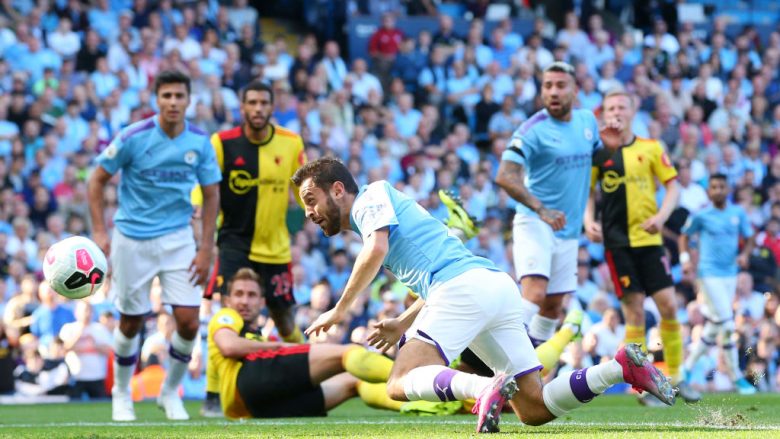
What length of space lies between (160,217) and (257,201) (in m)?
1.11

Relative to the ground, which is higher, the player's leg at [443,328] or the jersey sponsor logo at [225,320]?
the player's leg at [443,328]

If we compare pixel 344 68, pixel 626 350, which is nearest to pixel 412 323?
pixel 626 350

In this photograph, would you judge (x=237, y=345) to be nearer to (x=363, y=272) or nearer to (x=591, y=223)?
(x=363, y=272)

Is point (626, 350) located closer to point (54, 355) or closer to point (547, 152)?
point (547, 152)

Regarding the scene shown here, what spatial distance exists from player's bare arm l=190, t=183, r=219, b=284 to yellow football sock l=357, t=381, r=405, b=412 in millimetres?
1551

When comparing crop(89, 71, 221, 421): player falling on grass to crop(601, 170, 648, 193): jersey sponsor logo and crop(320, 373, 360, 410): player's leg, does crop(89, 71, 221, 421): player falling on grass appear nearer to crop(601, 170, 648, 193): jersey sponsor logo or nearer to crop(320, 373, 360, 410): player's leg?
crop(320, 373, 360, 410): player's leg

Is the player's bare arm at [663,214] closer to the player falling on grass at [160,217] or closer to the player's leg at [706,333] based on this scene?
the player's leg at [706,333]

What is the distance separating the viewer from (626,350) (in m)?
7.12

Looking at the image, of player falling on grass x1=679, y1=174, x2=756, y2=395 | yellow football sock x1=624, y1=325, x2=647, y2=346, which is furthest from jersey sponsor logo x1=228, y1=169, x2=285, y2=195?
player falling on grass x1=679, y1=174, x2=756, y2=395

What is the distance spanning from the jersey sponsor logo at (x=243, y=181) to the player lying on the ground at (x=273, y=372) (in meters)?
1.21

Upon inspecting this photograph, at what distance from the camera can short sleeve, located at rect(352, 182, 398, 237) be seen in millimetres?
6996

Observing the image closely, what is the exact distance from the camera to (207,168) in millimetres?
10516

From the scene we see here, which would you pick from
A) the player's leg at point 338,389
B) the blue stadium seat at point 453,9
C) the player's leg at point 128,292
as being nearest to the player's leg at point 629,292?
the player's leg at point 338,389

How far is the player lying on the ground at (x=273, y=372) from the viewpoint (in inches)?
378
